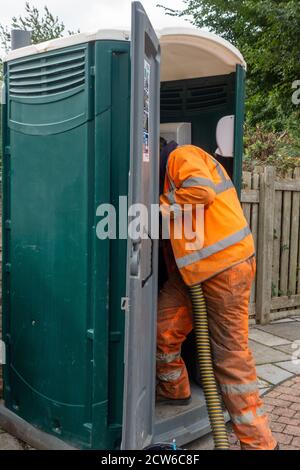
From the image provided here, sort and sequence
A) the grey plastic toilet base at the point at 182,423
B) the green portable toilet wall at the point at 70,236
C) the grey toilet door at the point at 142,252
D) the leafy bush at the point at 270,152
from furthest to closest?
the leafy bush at the point at 270,152
the grey plastic toilet base at the point at 182,423
the green portable toilet wall at the point at 70,236
the grey toilet door at the point at 142,252

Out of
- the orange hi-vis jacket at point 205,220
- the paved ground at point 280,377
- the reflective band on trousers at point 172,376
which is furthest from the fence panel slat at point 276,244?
the orange hi-vis jacket at point 205,220

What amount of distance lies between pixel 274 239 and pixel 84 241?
3.97 meters

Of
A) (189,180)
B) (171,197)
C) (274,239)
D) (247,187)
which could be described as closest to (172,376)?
(171,197)

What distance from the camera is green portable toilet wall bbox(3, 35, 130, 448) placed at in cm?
279

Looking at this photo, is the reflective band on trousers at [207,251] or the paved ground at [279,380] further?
the paved ground at [279,380]

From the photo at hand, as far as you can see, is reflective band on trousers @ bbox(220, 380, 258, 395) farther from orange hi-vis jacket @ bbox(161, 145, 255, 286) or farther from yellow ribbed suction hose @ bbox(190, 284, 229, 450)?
orange hi-vis jacket @ bbox(161, 145, 255, 286)

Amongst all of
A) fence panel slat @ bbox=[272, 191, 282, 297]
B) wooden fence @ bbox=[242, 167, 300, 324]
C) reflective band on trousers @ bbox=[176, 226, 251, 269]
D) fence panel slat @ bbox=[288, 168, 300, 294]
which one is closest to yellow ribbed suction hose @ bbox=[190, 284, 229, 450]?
reflective band on trousers @ bbox=[176, 226, 251, 269]

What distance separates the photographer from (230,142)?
363 centimetres

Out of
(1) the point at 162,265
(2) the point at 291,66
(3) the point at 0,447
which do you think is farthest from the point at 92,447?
(2) the point at 291,66

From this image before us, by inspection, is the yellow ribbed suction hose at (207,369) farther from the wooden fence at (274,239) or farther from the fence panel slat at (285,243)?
the fence panel slat at (285,243)

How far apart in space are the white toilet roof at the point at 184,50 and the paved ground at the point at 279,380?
250cm

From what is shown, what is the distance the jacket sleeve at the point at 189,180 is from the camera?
2.95 metres

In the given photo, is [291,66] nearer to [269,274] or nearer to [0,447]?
[269,274]

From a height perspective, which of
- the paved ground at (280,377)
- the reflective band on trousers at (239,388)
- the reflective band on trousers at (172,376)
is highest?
the reflective band on trousers at (239,388)
